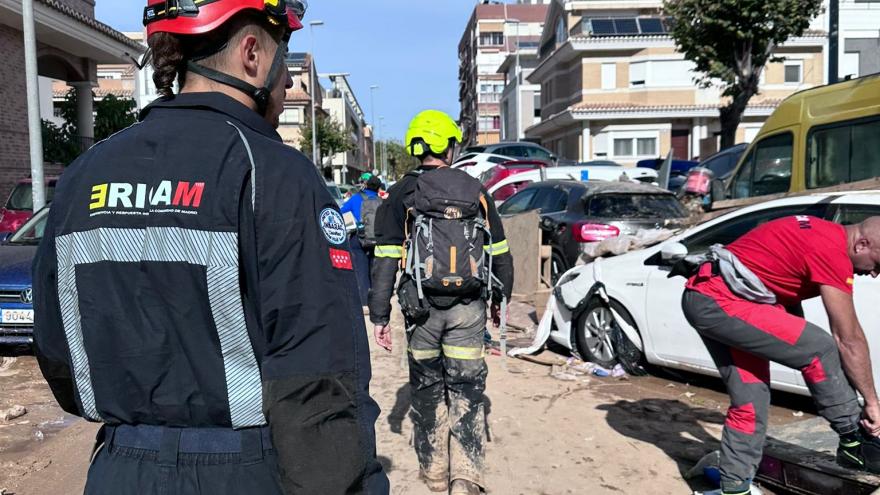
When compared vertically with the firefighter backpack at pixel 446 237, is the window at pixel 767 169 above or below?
above

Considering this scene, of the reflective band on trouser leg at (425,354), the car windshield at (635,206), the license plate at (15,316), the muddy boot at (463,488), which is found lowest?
the muddy boot at (463,488)

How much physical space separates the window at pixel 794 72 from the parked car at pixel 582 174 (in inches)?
1029

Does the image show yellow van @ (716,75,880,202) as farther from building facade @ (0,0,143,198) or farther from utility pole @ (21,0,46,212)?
building facade @ (0,0,143,198)

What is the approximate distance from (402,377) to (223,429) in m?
5.33

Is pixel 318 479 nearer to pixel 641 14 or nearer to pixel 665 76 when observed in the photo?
pixel 665 76

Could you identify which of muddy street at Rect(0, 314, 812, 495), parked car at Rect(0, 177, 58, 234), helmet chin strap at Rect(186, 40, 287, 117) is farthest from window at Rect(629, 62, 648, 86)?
helmet chin strap at Rect(186, 40, 287, 117)

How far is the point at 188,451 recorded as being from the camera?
1.54m

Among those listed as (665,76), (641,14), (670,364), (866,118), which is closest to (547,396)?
(670,364)

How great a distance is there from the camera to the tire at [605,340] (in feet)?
22.4

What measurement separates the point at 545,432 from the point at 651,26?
1460 inches

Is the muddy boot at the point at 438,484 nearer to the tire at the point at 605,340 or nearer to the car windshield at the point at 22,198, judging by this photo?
the tire at the point at 605,340

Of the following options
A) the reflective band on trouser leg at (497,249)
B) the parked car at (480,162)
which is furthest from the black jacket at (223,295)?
the parked car at (480,162)

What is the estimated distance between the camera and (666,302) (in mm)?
6340

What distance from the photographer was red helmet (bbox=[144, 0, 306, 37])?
1635 millimetres
